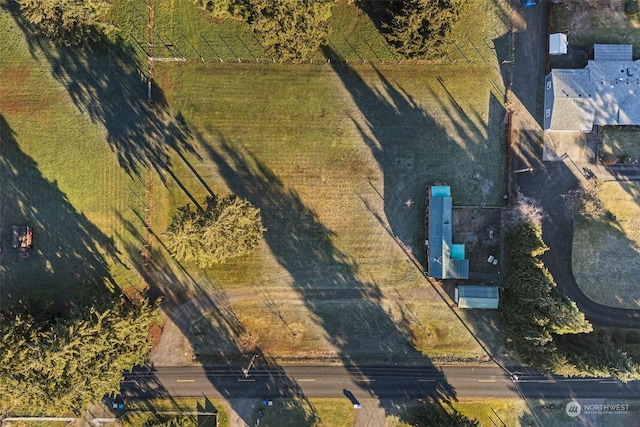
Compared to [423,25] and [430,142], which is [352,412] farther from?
[423,25]

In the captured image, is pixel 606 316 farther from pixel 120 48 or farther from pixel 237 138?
pixel 120 48

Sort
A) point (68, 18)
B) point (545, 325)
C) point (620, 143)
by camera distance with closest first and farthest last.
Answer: point (545, 325) < point (68, 18) < point (620, 143)

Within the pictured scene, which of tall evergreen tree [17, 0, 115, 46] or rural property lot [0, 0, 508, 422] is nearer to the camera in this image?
tall evergreen tree [17, 0, 115, 46]

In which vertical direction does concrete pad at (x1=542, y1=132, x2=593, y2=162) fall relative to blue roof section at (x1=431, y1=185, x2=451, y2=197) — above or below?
above

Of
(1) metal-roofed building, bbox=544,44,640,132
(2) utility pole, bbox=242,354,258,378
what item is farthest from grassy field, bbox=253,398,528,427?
(1) metal-roofed building, bbox=544,44,640,132

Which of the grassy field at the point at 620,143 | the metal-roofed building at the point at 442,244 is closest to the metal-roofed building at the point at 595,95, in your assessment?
the grassy field at the point at 620,143

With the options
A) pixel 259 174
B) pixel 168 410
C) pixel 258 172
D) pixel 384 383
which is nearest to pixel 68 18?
pixel 258 172

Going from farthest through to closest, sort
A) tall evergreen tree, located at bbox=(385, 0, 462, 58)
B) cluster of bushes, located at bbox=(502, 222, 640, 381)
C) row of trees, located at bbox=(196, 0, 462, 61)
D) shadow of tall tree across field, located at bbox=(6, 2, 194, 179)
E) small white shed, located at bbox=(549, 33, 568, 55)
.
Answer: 1. shadow of tall tree across field, located at bbox=(6, 2, 194, 179)
2. small white shed, located at bbox=(549, 33, 568, 55)
3. tall evergreen tree, located at bbox=(385, 0, 462, 58)
4. cluster of bushes, located at bbox=(502, 222, 640, 381)
5. row of trees, located at bbox=(196, 0, 462, 61)

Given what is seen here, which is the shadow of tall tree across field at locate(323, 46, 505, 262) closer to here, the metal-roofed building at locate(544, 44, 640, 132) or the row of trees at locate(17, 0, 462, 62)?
the row of trees at locate(17, 0, 462, 62)
